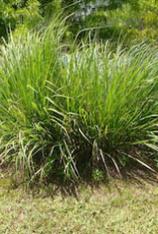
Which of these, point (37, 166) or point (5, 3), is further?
point (5, 3)

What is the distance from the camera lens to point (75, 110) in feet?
14.4

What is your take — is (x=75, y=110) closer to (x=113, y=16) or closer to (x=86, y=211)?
(x=86, y=211)

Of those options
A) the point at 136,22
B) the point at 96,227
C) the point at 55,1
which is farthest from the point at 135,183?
the point at 136,22

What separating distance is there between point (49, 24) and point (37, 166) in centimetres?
150

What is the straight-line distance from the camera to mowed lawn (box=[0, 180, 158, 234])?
12.2ft

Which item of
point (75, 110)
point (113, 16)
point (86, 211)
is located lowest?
point (113, 16)

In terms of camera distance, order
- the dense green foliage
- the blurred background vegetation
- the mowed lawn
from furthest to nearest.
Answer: the blurred background vegetation, the dense green foliage, the mowed lawn

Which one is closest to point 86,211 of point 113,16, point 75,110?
point 75,110

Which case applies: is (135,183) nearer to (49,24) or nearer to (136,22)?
(49,24)

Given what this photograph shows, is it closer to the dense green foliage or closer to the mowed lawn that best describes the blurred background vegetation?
the dense green foliage

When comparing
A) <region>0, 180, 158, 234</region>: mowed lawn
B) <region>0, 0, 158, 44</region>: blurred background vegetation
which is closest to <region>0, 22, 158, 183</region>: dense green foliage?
<region>0, 180, 158, 234</region>: mowed lawn

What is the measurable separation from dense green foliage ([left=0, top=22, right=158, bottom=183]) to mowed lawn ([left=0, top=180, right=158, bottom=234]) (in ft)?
0.78

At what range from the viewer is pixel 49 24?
4.89 metres

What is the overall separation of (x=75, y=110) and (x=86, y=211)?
96cm
